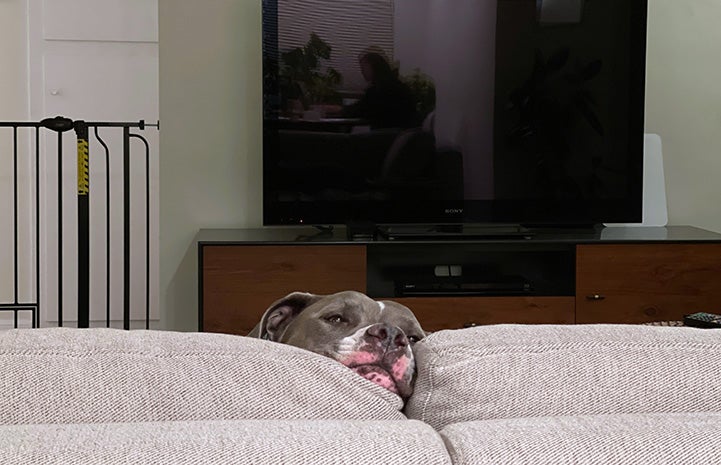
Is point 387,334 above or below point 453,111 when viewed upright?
below

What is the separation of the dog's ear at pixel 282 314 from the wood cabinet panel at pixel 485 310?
2381mm

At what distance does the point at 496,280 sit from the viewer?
3.96 meters

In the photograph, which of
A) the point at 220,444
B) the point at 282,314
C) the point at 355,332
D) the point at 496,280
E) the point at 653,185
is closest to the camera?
the point at 220,444

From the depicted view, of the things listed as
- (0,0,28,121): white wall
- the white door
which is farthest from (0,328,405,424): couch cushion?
(0,0,28,121): white wall

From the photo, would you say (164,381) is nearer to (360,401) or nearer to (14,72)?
(360,401)

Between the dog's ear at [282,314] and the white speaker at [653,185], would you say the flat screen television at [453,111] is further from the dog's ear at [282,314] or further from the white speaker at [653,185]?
the dog's ear at [282,314]

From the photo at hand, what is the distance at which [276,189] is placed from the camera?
403 cm

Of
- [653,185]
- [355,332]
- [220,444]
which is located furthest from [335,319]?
[653,185]

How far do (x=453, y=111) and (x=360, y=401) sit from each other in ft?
10.6

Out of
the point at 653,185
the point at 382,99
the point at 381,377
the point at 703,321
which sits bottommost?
the point at 703,321

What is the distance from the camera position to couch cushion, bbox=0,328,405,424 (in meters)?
0.89

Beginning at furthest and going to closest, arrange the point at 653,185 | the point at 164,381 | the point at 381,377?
the point at 653,185
the point at 381,377
the point at 164,381

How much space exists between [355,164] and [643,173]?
1220 mm

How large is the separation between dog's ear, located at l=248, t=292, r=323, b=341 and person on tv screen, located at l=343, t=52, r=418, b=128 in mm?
2627
